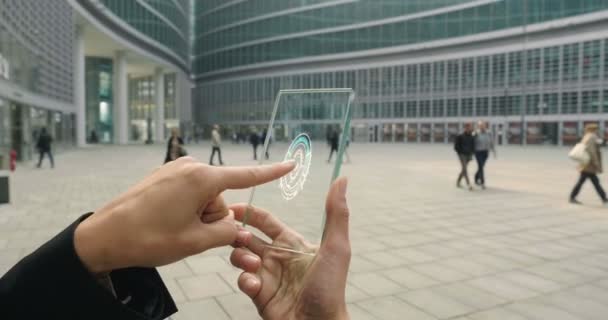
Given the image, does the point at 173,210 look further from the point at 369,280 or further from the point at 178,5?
the point at 178,5

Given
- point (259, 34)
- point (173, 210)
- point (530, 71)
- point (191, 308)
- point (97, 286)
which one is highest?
point (259, 34)

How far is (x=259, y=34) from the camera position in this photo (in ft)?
231

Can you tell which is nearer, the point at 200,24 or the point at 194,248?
the point at 194,248


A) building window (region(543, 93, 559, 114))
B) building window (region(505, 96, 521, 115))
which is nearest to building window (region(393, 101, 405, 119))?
building window (region(505, 96, 521, 115))

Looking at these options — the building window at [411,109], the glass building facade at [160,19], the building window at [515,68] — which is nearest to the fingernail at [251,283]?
the glass building facade at [160,19]

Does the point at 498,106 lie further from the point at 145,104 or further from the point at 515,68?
the point at 145,104

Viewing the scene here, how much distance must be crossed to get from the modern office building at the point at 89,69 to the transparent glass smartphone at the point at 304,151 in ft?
59.2

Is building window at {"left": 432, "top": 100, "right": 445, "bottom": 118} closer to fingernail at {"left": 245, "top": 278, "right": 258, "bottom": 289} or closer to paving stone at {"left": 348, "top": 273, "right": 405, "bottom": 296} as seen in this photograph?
paving stone at {"left": 348, "top": 273, "right": 405, "bottom": 296}

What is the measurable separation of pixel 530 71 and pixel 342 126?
56.5 meters

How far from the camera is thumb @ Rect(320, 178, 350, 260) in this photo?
5.09 feet

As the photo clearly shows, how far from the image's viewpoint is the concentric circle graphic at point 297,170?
1.70 meters

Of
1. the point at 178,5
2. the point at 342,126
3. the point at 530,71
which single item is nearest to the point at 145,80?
the point at 178,5

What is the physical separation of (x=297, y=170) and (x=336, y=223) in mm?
266

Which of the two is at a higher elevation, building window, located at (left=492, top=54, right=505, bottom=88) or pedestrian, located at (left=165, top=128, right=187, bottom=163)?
building window, located at (left=492, top=54, right=505, bottom=88)
